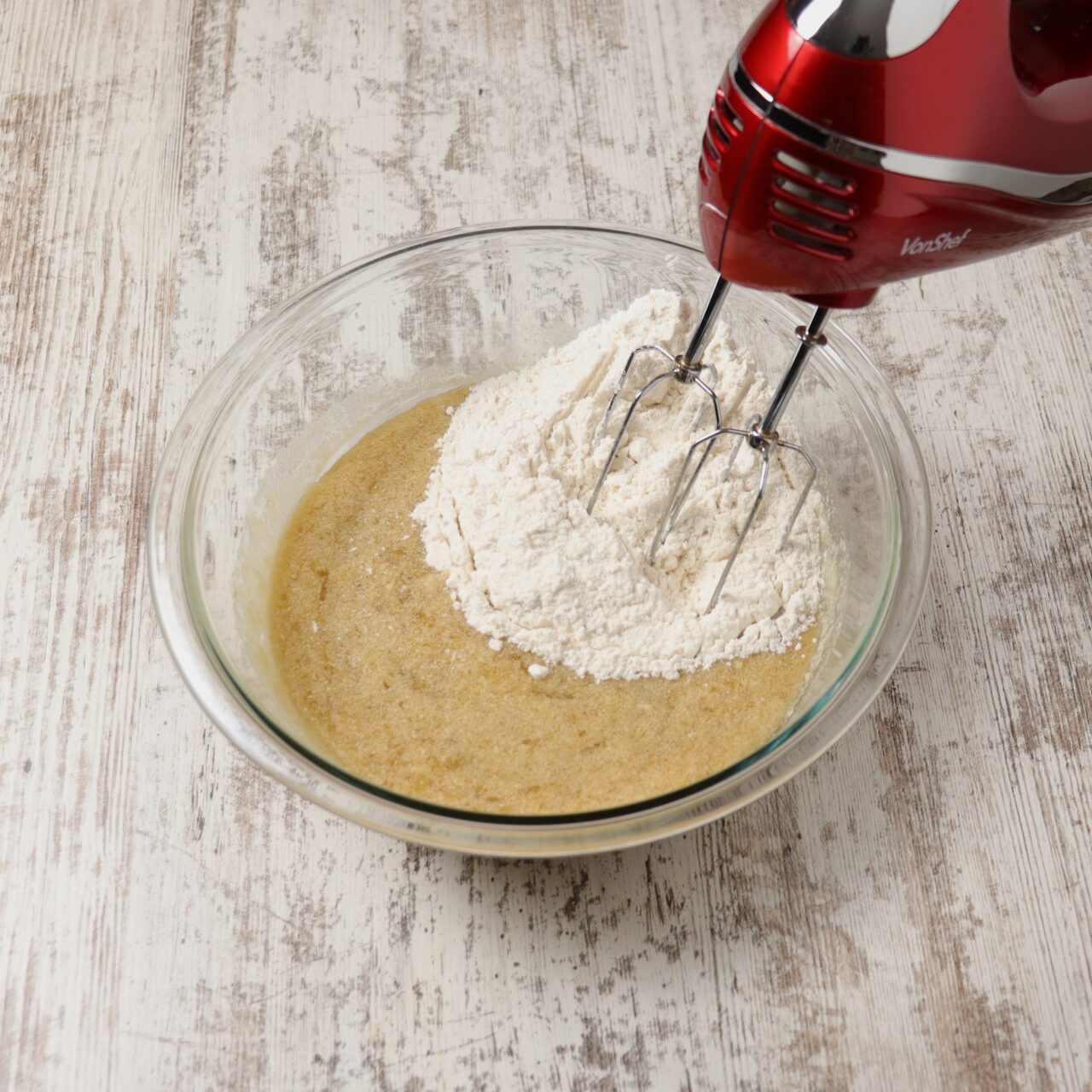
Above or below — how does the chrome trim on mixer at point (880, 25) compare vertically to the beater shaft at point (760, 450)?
above

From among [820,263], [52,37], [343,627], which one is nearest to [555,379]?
[343,627]

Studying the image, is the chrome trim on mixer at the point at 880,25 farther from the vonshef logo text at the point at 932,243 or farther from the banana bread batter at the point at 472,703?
the banana bread batter at the point at 472,703

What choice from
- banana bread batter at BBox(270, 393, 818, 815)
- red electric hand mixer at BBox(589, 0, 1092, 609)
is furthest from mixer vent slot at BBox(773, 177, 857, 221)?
banana bread batter at BBox(270, 393, 818, 815)

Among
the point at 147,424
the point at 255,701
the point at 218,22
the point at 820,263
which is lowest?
the point at 147,424

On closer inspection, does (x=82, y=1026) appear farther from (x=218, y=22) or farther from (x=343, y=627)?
(x=218, y=22)

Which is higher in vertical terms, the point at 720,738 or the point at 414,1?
the point at 414,1

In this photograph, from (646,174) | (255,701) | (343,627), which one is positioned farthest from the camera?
(646,174)

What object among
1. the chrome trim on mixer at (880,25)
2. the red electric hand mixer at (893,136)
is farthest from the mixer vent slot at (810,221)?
the chrome trim on mixer at (880,25)

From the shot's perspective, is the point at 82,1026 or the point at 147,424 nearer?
the point at 82,1026
